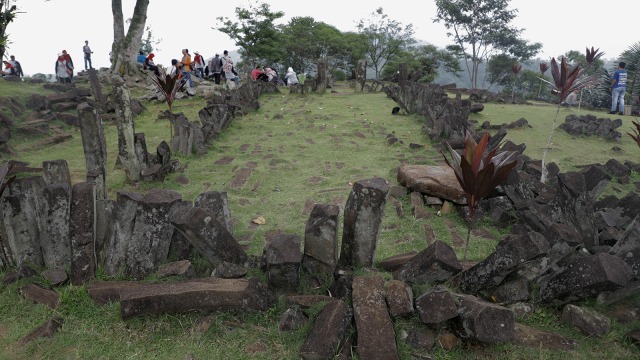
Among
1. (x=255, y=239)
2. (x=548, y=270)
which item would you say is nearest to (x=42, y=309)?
(x=255, y=239)

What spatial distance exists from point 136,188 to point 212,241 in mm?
3616

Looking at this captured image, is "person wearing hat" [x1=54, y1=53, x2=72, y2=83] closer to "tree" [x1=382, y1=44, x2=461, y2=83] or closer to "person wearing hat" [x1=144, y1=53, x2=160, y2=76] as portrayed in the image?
"person wearing hat" [x1=144, y1=53, x2=160, y2=76]

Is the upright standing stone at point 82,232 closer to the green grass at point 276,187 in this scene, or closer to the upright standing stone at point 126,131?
the green grass at point 276,187

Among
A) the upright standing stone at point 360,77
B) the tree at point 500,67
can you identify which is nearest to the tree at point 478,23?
the tree at point 500,67

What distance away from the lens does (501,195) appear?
5133mm

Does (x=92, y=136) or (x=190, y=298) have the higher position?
(x=92, y=136)

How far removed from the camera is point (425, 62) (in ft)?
107

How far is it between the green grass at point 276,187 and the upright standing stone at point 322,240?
212 millimetres

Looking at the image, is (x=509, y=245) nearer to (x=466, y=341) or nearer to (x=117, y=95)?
(x=466, y=341)

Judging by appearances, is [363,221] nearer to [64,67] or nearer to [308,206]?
[308,206]

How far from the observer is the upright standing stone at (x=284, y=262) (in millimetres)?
3172

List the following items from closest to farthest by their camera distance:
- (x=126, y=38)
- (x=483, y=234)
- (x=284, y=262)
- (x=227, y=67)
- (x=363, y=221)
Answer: (x=284, y=262)
(x=363, y=221)
(x=483, y=234)
(x=126, y=38)
(x=227, y=67)

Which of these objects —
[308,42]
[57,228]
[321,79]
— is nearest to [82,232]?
[57,228]

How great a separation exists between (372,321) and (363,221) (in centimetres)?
96
